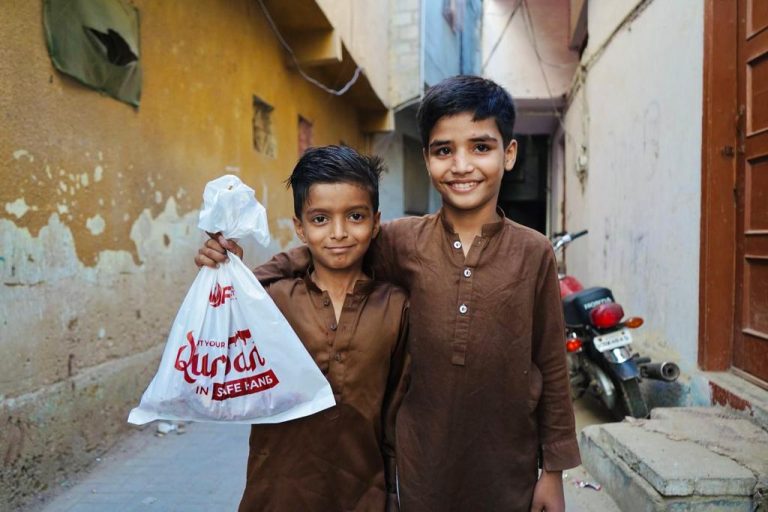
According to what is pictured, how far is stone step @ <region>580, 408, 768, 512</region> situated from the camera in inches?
86.6

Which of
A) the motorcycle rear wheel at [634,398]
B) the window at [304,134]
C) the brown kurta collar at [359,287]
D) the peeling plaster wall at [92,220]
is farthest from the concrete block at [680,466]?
the window at [304,134]

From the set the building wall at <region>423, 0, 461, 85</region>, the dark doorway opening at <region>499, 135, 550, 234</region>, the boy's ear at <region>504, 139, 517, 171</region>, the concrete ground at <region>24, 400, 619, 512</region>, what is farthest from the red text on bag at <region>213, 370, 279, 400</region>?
the dark doorway opening at <region>499, 135, 550, 234</region>

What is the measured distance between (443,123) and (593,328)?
2.51 m

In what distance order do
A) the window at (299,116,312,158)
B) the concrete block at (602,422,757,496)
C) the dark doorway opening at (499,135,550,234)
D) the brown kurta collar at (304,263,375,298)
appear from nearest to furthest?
the brown kurta collar at (304,263,375,298) < the concrete block at (602,422,757,496) < the window at (299,116,312,158) < the dark doorway opening at (499,135,550,234)

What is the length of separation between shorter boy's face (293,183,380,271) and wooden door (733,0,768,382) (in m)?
2.31

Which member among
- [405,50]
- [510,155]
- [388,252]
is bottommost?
[388,252]

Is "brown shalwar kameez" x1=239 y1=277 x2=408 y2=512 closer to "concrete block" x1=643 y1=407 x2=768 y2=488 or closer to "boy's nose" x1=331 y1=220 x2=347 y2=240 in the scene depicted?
"boy's nose" x1=331 y1=220 x2=347 y2=240

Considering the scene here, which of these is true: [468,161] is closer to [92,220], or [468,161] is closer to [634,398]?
[92,220]

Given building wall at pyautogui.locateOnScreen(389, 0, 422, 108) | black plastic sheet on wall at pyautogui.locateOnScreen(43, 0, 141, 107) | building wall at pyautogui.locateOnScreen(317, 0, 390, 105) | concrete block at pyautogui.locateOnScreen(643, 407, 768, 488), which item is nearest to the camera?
concrete block at pyautogui.locateOnScreen(643, 407, 768, 488)

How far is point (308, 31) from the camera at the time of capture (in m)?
6.45

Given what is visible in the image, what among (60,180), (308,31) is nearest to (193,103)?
(60,180)

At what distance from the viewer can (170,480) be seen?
2959mm

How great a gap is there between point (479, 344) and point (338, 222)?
1.57 ft

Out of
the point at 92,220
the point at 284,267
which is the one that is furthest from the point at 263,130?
the point at 284,267
